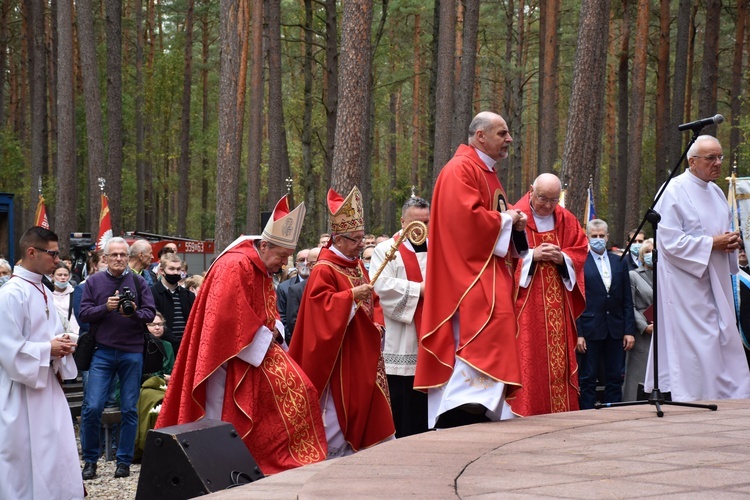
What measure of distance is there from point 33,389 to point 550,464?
3.72 metres

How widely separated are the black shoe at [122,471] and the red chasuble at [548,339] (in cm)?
355

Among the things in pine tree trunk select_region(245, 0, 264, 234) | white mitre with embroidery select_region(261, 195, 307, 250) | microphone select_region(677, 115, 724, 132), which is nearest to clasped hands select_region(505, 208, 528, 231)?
microphone select_region(677, 115, 724, 132)

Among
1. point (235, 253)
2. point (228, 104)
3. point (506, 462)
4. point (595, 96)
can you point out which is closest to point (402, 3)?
point (228, 104)

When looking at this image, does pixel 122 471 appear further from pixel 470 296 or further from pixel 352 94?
pixel 352 94

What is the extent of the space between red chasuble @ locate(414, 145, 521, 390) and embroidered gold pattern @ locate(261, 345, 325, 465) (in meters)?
0.78

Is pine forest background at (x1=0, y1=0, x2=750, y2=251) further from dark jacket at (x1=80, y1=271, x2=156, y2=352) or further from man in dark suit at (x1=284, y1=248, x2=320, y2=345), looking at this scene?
dark jacket at (x1=80, y1=271, x2=156, y2=352)

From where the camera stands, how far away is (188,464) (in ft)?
15.4

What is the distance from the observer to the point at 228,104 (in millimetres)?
17641

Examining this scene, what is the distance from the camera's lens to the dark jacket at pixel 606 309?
970 cm

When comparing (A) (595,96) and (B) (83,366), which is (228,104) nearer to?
(A) (595,96)

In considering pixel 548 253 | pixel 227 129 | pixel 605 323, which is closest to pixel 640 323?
pixel 605 323

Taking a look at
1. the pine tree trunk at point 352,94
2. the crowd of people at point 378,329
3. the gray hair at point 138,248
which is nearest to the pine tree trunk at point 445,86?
the pine tree trunk at point 352,94

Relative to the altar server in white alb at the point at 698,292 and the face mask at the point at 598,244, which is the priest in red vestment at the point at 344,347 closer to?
the altar server in white alb at the point at 698,292

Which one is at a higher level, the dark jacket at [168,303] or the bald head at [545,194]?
the bald head at [545,194]
